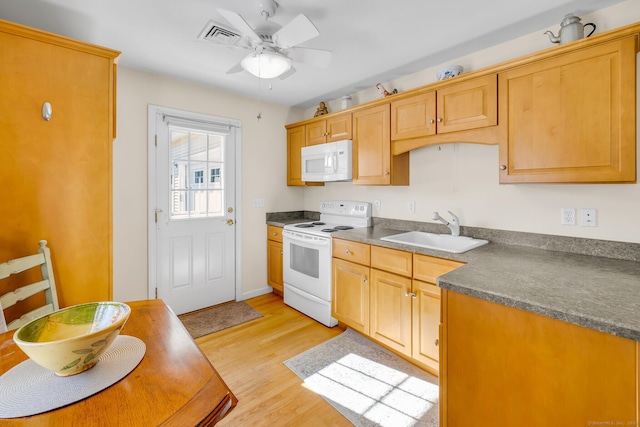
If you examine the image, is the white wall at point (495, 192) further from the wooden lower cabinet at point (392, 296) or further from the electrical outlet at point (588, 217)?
the wooden lower cabinet at point (392, 296)

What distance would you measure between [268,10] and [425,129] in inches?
55.2

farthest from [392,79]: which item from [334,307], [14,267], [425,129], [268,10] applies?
[14,267]

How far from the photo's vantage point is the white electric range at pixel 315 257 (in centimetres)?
280

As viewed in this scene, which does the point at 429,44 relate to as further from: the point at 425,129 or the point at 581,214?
the point at 581,214

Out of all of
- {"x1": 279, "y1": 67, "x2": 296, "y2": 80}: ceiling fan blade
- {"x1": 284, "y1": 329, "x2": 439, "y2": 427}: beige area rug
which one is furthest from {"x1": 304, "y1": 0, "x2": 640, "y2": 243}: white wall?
{"x1": 284, "y1": 329, "x2": 439, "y2": 427}: beige area rug

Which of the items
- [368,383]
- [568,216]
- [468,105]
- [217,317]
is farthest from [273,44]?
[217,317]

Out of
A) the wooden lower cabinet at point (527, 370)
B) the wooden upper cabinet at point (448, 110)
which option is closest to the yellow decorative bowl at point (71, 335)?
the wooden lower cabinet at point (527, 370)

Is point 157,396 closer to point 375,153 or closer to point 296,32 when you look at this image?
point 296,32

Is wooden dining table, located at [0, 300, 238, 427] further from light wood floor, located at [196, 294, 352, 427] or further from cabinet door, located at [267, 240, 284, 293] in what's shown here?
cabinet door, located at [267, 240, 284, 293]

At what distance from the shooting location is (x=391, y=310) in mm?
2250

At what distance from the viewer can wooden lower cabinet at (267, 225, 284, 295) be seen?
3.49m

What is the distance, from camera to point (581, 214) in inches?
73.5

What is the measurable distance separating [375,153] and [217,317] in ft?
7.46

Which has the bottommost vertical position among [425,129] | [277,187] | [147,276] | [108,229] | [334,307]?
[334,307]
